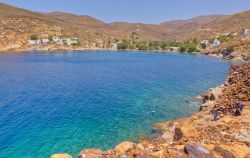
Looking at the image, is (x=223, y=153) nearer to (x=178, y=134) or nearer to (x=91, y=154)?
(x=178, y=134)

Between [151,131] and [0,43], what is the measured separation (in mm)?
199284

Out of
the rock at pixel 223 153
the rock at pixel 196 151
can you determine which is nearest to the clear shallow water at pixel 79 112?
the rock at pixel 196 151

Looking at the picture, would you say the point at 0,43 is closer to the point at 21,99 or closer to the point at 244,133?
the point at 21,99

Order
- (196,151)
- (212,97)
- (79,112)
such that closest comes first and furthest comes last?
(196,151)
(79,112)
(212,97)

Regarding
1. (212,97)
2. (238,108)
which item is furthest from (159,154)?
(212,97)

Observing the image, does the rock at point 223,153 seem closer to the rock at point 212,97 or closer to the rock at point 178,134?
the rock at point 178,134

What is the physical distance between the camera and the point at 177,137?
22.2 meters

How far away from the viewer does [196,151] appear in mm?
17047

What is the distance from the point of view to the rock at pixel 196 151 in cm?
1669

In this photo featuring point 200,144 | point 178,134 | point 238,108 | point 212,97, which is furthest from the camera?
point 212,97

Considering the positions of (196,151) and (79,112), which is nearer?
(196,151)

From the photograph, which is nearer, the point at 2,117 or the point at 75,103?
the point at 2,117

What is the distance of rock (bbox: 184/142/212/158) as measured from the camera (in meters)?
16.7

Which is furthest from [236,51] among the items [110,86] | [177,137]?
[177,137]
